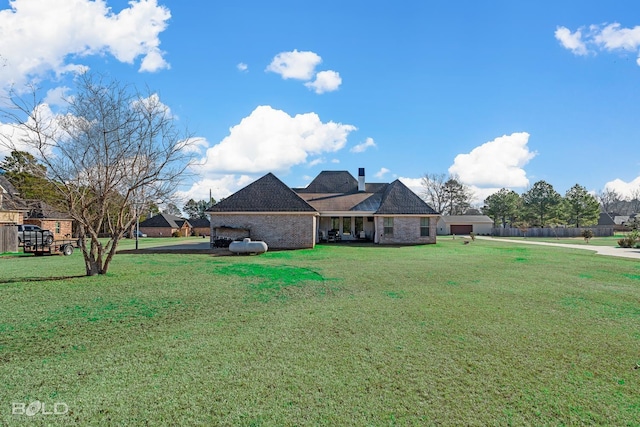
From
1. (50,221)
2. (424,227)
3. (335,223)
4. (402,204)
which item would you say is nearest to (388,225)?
(402,204)

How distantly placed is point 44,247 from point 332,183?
2245 centimetres

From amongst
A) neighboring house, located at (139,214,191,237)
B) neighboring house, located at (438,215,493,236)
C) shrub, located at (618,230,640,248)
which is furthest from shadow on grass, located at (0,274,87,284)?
neighboring house, located at (438,215,493,236)

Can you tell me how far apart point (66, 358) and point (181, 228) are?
1942 inches

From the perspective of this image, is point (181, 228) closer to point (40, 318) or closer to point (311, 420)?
point (40, 318)

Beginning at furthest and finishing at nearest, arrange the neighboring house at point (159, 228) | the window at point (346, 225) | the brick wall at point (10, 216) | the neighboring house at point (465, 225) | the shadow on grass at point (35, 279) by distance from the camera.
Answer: the neighboring house at point (465, 225)
the neighboring house at point (159, 228)
the window at point (346, 225)
the brick wall at point (10, 216)
the shadow on grass at point (35, 279)

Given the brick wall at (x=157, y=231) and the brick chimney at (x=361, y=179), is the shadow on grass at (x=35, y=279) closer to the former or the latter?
the brick chimney at (x=361, y=179)

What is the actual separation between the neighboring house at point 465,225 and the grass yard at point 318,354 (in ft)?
155

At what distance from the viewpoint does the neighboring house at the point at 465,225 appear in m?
54.2

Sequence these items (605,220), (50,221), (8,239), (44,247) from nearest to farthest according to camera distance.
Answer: (44,247) → (8,239) → (50,221) → (605,220)

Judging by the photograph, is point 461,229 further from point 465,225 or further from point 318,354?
point 318,354

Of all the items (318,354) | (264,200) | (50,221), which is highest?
(264,200)

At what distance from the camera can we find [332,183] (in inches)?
1312

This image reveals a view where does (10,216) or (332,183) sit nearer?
(10,216)

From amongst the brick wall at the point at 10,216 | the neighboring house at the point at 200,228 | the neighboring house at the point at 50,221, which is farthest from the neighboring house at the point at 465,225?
the brick wall at the point at 10,216
